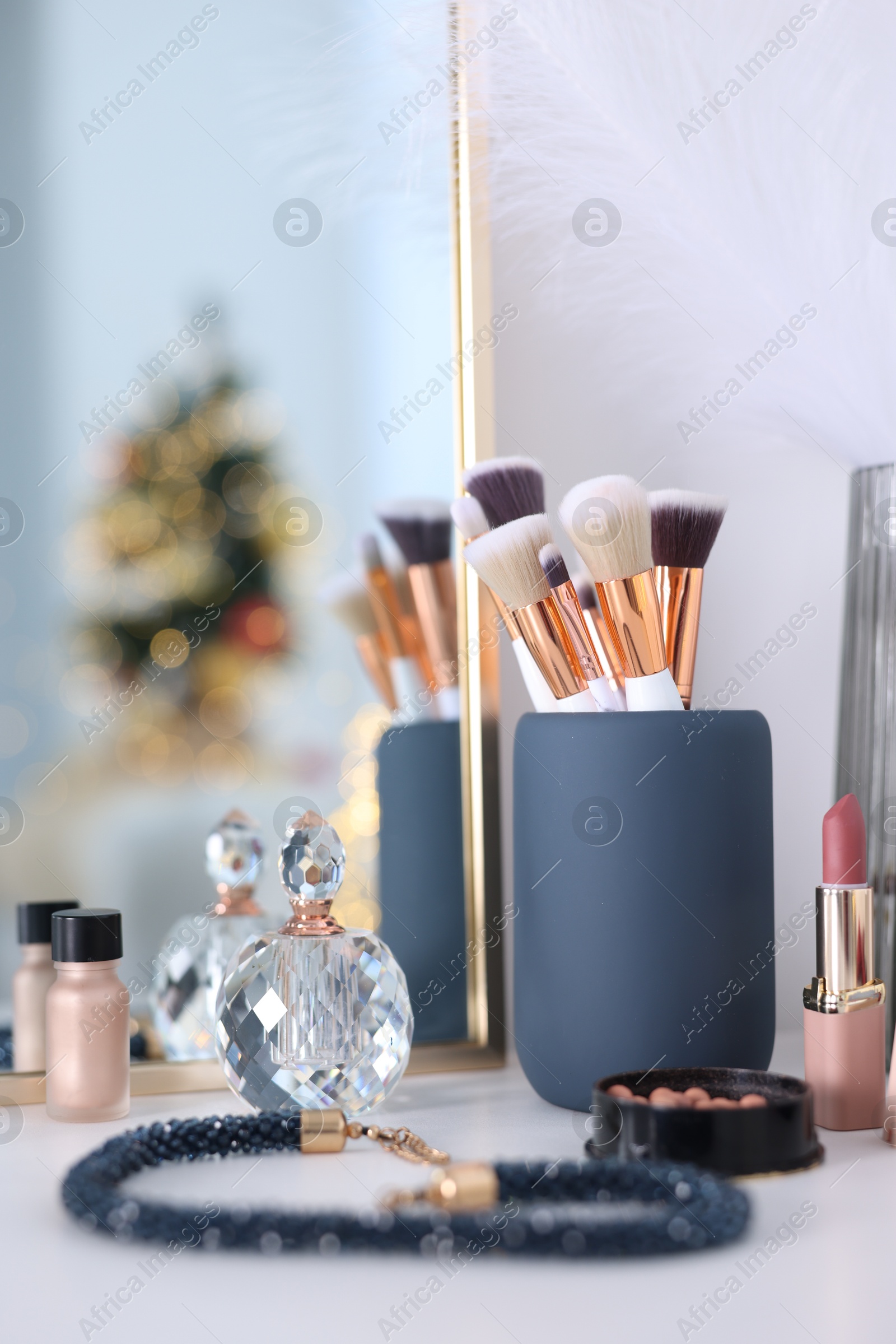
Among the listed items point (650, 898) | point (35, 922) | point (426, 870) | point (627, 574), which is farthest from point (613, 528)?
point (35, 922)

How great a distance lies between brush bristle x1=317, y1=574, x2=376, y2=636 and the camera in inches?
30.1

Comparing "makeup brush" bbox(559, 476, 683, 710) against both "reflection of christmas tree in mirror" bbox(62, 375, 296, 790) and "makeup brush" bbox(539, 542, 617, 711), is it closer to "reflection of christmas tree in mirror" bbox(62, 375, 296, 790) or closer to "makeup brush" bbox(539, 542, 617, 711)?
"makeup brush" bbox(539, 542, 617, 711)

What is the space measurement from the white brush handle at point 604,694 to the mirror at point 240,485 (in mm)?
156

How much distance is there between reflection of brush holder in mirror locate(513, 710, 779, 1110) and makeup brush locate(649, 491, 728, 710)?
0.04 m

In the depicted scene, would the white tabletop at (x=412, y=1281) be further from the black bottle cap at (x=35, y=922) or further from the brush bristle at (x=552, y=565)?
the brush bristle at (x=552, y=565)

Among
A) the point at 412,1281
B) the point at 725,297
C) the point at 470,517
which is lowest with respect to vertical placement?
the point at 412,1281

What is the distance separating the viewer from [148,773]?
0.73 metres

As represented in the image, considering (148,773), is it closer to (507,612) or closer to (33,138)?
(507,612)

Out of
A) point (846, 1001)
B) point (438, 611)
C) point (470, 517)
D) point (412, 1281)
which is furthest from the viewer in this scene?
point (438, 611)

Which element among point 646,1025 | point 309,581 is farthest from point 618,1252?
point 309,581

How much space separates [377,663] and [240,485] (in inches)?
5.4

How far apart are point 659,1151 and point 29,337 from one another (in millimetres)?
559

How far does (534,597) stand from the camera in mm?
631

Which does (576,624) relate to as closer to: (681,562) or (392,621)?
(681,562)
